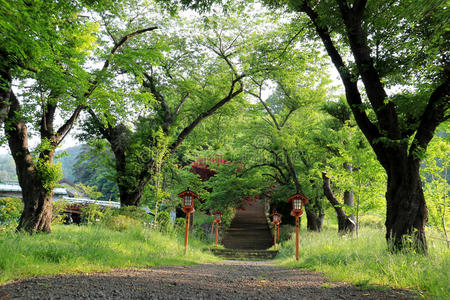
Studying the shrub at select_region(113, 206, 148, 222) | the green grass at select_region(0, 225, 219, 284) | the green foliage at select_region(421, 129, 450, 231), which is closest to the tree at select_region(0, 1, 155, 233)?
the green grass at select_region(0, 225, 219, 284)

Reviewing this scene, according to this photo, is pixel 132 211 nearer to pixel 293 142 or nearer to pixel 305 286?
pixel 293 142

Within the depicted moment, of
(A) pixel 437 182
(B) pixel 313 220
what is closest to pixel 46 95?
(A) pixel 437 182

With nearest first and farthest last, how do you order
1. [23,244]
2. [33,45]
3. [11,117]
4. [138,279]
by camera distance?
[138,279] < [33,45] < [23,244] < [11,117]

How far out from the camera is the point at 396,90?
641cm

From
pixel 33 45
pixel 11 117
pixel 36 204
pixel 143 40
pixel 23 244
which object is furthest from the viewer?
pixel 143 40

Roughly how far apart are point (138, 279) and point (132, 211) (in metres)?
8.47

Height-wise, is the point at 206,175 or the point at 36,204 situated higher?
the point at 206,175

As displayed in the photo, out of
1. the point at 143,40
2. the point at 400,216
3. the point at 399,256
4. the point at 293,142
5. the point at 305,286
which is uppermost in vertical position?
the point at 143,40

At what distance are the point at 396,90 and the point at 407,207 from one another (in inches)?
99.7

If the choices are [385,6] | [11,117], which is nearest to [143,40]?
[11,117]

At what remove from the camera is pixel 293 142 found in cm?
1476

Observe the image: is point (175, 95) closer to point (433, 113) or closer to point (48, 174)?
point (48, 174)

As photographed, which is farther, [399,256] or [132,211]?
[132,211]

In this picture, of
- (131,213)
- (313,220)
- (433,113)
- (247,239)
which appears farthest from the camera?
(247,239)
